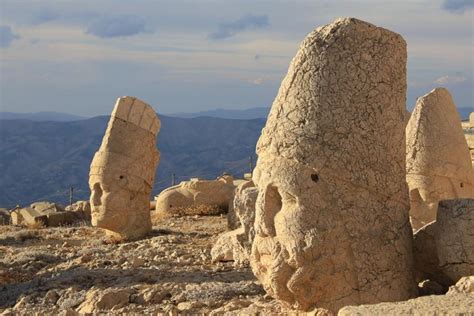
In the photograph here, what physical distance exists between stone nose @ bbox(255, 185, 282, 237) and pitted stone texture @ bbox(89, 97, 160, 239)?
711cm

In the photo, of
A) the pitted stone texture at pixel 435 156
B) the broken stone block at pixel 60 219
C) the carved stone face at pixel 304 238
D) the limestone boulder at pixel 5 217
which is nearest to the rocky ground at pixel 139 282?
the carved stone face at pixel 304 238

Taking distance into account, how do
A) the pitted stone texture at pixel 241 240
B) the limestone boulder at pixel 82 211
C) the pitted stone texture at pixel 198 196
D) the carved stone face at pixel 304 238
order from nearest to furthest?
the carved stone face at pixel 304 238 < the pitted stone texture at pixel 241 240 < the pitted stone texture at pixel 198 196 < the limestone boulder at pixel 82 211

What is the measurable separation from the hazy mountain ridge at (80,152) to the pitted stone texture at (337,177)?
6248cm

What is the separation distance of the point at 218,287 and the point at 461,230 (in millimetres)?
2857

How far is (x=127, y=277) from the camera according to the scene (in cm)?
884

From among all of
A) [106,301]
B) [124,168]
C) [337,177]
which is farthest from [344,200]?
[124,168]

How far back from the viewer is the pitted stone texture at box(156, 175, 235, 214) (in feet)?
56.2

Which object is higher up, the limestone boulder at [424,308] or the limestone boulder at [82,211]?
the limestone boulder at [424,308]

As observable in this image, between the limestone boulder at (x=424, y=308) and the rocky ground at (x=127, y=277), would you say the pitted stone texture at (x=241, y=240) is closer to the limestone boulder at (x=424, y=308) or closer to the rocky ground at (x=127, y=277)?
the rocky ground at (x=127, y=277)

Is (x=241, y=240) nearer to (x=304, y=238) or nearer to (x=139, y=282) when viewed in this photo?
(x=139, y=282)

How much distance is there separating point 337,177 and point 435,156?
371 centimetres

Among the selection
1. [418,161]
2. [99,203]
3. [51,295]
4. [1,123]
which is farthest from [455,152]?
[1,123]

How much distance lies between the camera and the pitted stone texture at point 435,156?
8.61 meters

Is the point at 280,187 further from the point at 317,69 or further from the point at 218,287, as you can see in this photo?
the point at 218,287
